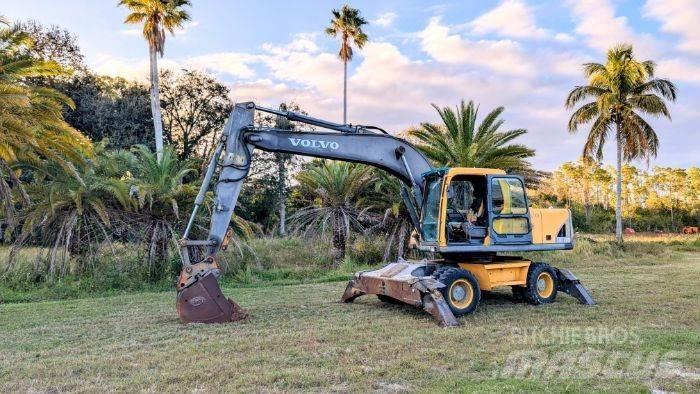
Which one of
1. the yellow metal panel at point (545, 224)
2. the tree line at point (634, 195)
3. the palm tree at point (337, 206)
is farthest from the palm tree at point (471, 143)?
the tree line at point (634, 195)

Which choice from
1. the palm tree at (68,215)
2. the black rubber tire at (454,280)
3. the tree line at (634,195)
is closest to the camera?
the black rubber tire at (454,280)

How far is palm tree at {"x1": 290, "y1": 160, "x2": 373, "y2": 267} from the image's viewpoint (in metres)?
17.1

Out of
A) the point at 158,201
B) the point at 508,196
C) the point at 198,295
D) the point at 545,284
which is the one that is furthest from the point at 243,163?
the point at 158,201

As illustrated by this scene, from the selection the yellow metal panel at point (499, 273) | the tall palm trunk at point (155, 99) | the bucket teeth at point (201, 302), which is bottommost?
the bucket teeth at point (201, 302)

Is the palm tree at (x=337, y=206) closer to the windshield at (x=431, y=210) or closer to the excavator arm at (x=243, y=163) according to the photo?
the excavator arm at (x=243, y=163)

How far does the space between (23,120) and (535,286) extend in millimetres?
10446

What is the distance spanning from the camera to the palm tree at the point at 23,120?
10.4 metres

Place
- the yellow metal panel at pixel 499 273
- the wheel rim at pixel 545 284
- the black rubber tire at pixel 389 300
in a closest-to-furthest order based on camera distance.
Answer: the yellow metal panel at pixel 499 273 < the wheel rim at pixel 545 284 < the black rubber tire at pixel 389 300

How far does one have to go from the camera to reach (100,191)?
43.6 feet

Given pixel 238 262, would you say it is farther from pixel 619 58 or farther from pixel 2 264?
pixel 619 58

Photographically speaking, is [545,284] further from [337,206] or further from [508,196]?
[337,206]

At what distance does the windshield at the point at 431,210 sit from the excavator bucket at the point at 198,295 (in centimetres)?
355

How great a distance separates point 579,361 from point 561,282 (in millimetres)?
4632

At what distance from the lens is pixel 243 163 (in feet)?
27.7
